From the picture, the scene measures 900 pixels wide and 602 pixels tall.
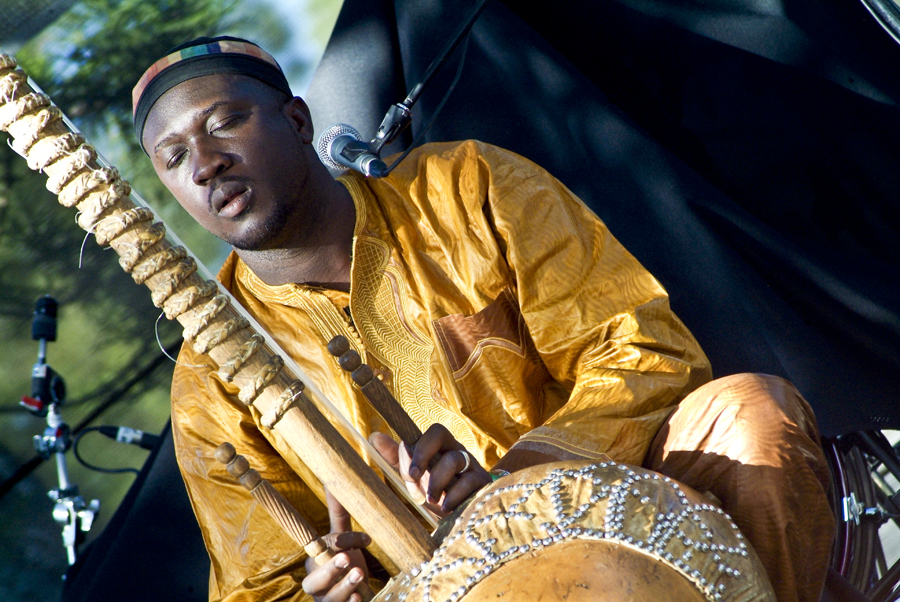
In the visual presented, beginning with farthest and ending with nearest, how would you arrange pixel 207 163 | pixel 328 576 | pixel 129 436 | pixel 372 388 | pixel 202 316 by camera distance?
pixel 129 436
pixel 207 163
pixel 328 576
pixel 372 388
pixel 202 316

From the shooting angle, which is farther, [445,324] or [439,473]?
[445,324]

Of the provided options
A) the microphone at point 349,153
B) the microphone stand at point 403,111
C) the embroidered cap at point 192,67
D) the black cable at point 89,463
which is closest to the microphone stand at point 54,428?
the black cable at point 89,463

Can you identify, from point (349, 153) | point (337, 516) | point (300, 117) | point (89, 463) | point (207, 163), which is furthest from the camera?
point (89, 463)

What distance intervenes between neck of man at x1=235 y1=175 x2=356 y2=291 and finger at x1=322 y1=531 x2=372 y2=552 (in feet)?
2.53

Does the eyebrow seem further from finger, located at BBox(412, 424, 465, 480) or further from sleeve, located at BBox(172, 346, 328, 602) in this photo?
finger, located at BBox(412, 424, 465, 480)

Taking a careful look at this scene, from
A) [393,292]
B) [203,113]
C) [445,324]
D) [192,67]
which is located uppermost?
[192,67]

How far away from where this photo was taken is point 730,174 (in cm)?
241

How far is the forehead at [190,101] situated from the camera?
1.73 meters

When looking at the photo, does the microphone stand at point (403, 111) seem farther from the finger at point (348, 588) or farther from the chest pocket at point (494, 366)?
the finger at point (348, 588)

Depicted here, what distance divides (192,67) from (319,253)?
0.49 metres

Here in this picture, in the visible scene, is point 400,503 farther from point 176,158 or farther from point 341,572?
Result: point 176,158

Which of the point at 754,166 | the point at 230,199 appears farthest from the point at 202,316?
the point at 754,166

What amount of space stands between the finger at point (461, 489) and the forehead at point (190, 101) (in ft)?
3.31

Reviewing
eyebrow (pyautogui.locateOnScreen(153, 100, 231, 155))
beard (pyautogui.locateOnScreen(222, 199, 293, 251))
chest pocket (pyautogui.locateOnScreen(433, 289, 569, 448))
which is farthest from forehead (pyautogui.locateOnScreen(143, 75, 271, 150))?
chest pocket (pyautogui.locateOnScreen(433, 289, 569, 448))
